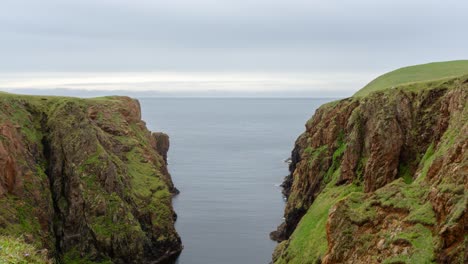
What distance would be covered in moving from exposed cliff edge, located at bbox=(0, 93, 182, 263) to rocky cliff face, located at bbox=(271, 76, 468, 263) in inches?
1105

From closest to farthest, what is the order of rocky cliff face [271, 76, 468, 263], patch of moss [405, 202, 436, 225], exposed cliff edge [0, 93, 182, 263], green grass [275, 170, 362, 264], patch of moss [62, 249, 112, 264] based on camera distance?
rocky cliff face [271, 76, 468, 263] < patch of moss [405, 202, 436, 225] < green grass [275, 170, 362, 264] < patch of moss [62, 249, 112, 264] < exposed cliff edge [0, 93, 182, 263]

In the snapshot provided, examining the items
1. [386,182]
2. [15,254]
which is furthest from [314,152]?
[15,254]

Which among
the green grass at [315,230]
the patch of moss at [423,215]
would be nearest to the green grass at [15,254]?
the patch of moss at [423,215]

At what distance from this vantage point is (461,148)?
4834cm

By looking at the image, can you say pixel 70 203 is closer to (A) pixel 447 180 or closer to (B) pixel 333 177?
(B) pixel 333 177

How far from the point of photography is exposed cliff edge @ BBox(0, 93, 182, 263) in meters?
93.0

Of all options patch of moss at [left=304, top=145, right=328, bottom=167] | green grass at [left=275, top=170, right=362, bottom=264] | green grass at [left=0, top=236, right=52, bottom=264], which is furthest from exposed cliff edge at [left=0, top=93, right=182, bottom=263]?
green grass at [left=0, top=236, right=52, bottom=264]

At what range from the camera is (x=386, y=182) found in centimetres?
7188

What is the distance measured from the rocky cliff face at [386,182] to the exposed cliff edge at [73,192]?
28068 mm

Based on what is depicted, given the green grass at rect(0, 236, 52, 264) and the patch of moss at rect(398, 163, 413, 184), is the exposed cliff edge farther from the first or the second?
the green grass at rect(0, 236, 52, 264)

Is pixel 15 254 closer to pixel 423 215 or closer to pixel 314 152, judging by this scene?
pixel 423 215

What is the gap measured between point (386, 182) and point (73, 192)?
5949cm

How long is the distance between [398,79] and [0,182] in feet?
307

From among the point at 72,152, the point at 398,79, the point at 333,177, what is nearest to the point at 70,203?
the point at 72,152
